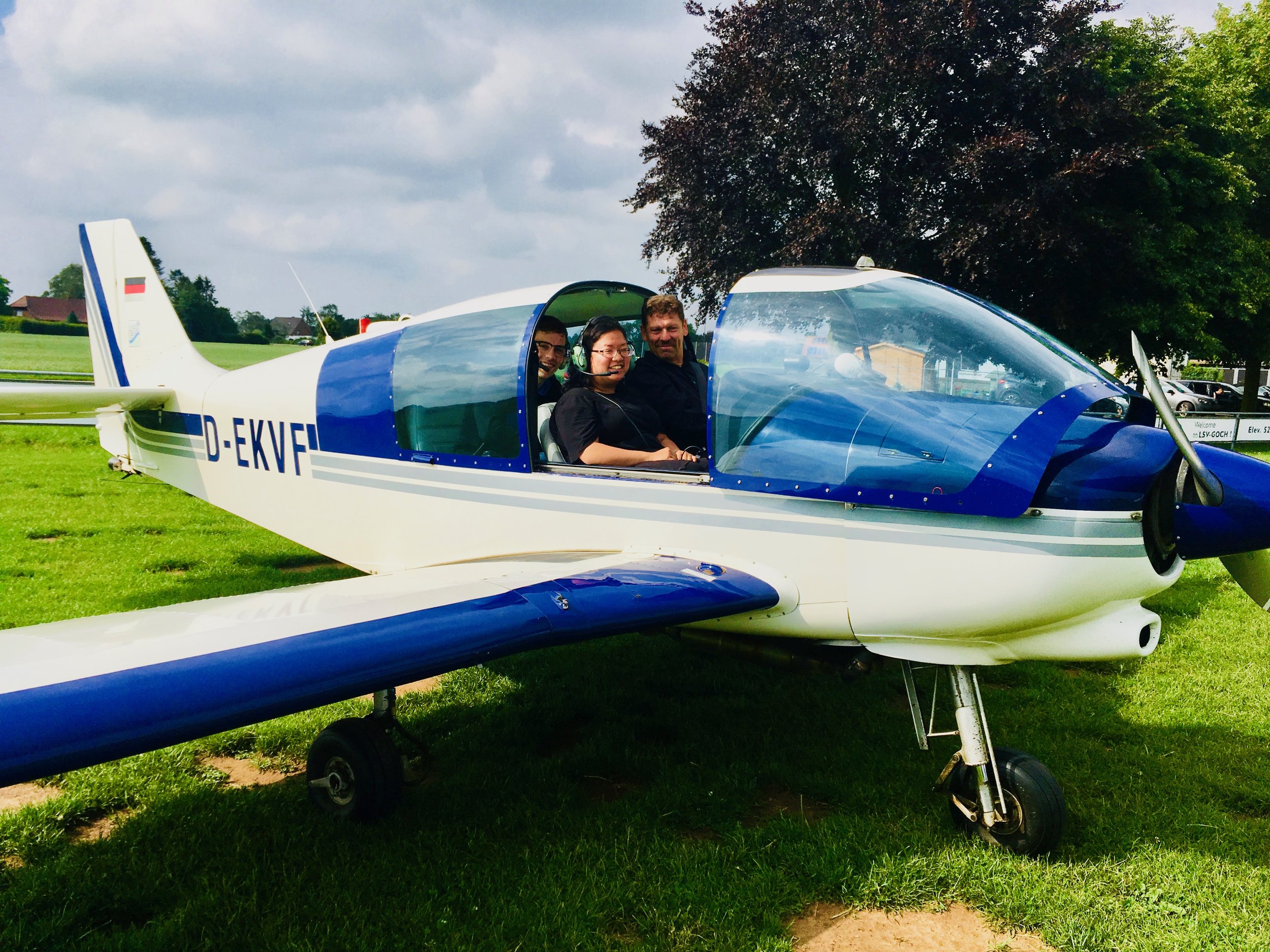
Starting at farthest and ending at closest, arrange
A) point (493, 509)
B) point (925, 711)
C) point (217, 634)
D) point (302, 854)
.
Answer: point (925, 711), point (493, 509), point (302, 854), point (217, 634)

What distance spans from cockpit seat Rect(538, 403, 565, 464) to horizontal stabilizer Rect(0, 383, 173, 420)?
10.7ft

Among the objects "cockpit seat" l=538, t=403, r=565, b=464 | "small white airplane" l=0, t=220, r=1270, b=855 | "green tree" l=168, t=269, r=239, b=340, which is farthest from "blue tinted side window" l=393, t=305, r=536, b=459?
"green tree" l=168, t=269, r=239, b=340

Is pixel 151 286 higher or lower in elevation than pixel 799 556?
higher

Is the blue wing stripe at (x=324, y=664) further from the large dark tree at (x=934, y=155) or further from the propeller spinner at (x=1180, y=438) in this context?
the large dark tree at (x=934, y=155)

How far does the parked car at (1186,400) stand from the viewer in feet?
86.6

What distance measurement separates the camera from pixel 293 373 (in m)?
4.75

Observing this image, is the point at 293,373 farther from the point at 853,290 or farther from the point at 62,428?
the point at 62,428

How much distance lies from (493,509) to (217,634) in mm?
1576

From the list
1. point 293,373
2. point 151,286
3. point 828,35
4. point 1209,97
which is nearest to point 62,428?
point 151,286

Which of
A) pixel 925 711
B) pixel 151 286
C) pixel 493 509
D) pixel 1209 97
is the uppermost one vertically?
pixel 1209 97

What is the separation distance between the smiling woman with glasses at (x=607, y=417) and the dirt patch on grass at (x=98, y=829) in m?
2.21

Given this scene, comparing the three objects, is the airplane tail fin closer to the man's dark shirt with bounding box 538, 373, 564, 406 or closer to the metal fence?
the man's dark shirt with bounding box 538, 373, 564, 406

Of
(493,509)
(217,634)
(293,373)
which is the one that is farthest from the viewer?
(293,373)

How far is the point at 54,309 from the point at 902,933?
102 metres
